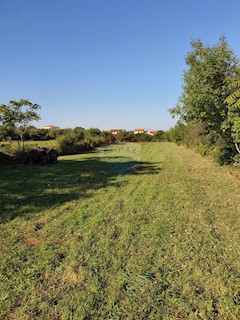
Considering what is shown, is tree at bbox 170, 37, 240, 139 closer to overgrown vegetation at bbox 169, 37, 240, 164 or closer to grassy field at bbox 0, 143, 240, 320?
overgrown vegetation at bbox 169, 37, 240, 164

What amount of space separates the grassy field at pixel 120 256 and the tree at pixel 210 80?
572 cm

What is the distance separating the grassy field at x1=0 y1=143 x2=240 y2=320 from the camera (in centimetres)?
287

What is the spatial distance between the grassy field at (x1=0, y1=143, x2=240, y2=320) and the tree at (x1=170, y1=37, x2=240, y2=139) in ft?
18.8

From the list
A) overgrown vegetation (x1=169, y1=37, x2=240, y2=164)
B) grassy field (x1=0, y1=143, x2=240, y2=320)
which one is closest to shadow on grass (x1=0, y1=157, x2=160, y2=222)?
grassy field (x1=0, y1=143, x2=240, y2=320)

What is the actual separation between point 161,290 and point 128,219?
2.63m

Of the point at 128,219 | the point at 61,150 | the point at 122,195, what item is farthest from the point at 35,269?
the point at 61,150

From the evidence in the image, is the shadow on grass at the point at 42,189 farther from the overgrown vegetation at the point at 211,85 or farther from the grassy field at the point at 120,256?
the overgrown vegetation at the point at 211,85

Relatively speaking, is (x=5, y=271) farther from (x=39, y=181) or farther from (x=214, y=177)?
(x=214, y=177)

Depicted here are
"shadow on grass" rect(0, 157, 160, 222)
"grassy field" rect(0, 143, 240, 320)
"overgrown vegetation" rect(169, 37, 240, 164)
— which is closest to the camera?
"grassy field" rect(0, 143, 240, 320)

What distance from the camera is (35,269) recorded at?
Result: 3.62 metres

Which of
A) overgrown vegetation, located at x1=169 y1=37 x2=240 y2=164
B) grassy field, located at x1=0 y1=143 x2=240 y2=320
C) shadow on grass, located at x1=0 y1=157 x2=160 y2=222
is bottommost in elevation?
grassy field, located at x1=0 y1=143 x2=240 y2=320

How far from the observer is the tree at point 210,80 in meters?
11.9

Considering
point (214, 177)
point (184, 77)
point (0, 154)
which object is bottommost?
point (214, 177)

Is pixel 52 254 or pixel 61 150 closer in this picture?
pixel 52 254
